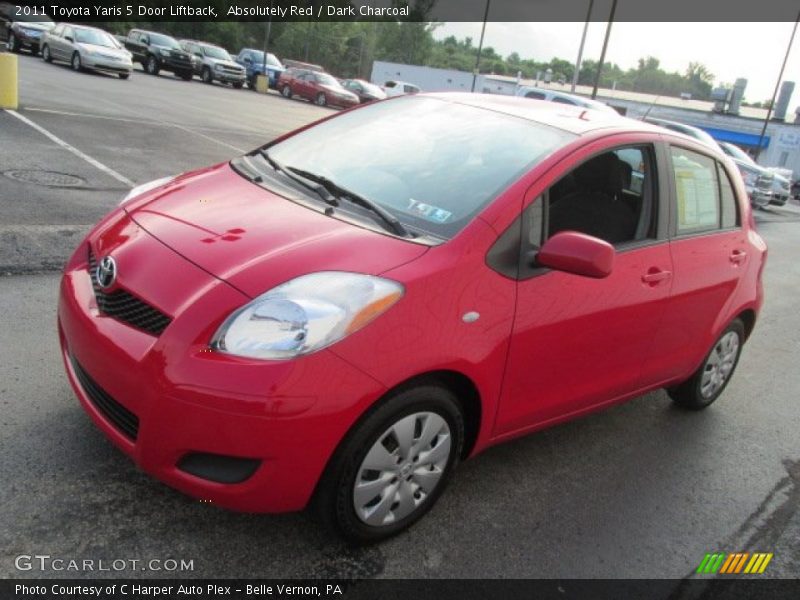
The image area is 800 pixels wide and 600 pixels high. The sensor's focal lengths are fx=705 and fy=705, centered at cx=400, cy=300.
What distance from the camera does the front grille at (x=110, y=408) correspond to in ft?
7.95

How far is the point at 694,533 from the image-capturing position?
10.6ft

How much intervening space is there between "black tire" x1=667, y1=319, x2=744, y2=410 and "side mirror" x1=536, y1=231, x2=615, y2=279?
1.88 m

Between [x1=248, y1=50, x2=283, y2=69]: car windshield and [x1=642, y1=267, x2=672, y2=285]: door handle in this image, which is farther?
[x1=248, y1=50, x2=283, y2=69]: car windshield

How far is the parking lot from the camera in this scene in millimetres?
2549

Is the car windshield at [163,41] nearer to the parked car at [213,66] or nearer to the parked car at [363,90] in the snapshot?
the parked car at [213,66]

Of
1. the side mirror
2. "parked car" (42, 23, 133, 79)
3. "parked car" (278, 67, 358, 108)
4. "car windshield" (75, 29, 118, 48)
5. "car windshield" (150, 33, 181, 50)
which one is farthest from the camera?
"parked car" (278, 67, 358, 108)

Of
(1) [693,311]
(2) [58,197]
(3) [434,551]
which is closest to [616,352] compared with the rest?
(1) [693,311]

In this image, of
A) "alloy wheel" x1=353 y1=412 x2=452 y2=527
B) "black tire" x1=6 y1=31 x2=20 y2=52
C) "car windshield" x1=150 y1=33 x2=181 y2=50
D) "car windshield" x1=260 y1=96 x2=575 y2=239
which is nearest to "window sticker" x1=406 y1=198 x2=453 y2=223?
"car windshield" x1=260 y1=96 x2=575 y2=239

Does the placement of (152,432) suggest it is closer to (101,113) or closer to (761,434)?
(761,434)

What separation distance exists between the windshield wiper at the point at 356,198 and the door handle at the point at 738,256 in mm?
2282

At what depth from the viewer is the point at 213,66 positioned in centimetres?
3109

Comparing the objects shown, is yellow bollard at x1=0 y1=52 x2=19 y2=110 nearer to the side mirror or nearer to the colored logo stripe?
the side mirror

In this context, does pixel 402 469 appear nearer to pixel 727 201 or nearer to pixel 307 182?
pixel 307 182

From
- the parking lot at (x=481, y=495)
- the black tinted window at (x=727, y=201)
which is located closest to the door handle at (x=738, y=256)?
the black tinted window at (x=727, y=201)
